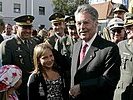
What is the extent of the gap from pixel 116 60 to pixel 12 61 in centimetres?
218

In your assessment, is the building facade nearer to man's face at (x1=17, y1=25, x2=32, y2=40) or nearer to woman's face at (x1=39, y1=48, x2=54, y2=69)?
man's face at (x1=17, y1=25, x2=32, y2=40)

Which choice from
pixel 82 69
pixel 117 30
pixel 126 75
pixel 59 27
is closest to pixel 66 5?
pixel 59 27

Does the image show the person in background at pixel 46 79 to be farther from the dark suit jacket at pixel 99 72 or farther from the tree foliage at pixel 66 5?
the tree foliage at pixel 66 5

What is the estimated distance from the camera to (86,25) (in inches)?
156

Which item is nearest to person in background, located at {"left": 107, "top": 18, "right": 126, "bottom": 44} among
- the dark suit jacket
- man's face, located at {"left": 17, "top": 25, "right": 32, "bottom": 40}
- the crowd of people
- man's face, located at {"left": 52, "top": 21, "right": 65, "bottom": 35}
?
the crowd of people

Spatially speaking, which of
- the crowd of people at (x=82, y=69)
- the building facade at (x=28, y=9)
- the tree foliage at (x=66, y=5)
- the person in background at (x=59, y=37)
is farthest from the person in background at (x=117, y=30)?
the building facade at (x=28, y=9)

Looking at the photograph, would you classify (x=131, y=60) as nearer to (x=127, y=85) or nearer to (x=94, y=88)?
(x=127, y=85)

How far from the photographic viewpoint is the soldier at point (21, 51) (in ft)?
18.4

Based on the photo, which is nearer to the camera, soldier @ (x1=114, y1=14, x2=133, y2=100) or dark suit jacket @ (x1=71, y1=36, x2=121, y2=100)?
dark suit jacket @ (x1=71, y1=36, x2=121, y2=100)

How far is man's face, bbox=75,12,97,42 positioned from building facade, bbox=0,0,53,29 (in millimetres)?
38146

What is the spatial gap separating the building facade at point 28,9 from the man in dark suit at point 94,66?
125ft

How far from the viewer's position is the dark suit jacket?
393 centimetres

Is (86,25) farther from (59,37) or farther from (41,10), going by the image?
Answer: (41,10)

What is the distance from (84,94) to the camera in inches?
155
